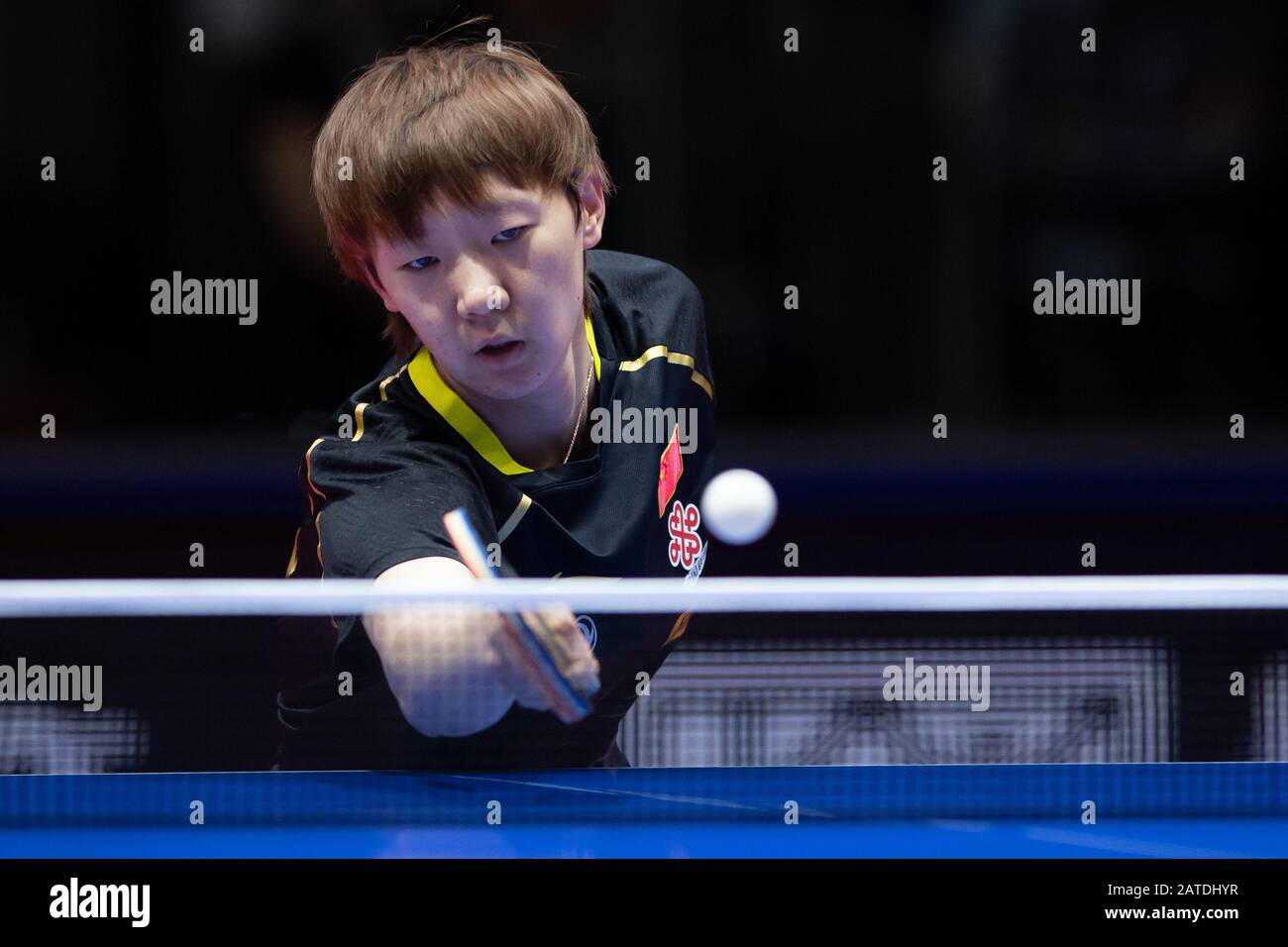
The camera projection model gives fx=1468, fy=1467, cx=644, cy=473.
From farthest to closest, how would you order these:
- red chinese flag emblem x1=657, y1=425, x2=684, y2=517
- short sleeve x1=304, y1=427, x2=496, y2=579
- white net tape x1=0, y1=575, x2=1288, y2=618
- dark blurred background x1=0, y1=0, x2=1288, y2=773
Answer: dark blurred background x1=0, y1=0, x2=1288, y2=773 < red chinese flag emblem x1=657, y1=425, x2=684, y2=517 < short sleeve x1=304, y1=427, x2=496, y2=579 < white net tape x1=0, y1=575, x2=1288, y2=618

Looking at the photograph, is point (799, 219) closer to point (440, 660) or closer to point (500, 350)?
point (500, 350)

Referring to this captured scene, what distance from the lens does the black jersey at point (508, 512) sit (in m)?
1.77

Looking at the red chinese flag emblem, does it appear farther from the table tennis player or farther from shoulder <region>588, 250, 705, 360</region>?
shoulder <region>588, 250, 705, 360</region>

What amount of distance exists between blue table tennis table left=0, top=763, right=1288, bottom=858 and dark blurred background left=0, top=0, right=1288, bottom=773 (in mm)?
1849

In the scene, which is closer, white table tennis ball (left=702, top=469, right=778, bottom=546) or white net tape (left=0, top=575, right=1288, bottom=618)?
white net tape (left=0, top=575, right=1288, bottom=618)

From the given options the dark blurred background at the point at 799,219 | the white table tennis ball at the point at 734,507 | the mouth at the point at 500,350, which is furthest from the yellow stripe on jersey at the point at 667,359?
the dark blurred background at the point at 799,219

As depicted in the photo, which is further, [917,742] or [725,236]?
[725,236]

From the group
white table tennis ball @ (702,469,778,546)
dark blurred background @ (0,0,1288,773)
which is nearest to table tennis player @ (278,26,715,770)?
white table tennis ball @ (702,469,778,546)

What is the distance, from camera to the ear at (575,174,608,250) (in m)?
1.99

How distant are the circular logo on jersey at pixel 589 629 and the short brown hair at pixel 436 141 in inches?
20.0

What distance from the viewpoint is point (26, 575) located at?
11.2 ft
